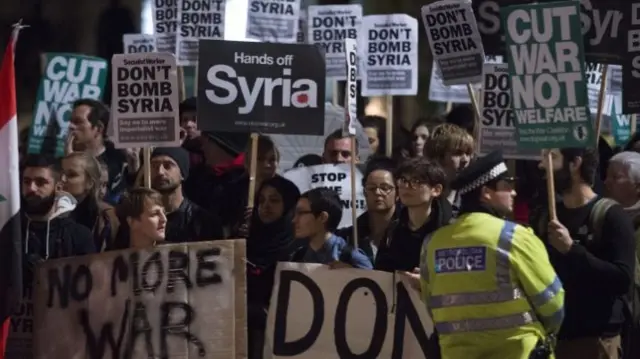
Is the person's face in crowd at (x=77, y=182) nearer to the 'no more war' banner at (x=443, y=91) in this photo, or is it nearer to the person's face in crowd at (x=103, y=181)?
the person's face in crowd at (x=103, y=181)

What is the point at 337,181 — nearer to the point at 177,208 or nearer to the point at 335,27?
the point at 177,208

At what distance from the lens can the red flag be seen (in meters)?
11.6

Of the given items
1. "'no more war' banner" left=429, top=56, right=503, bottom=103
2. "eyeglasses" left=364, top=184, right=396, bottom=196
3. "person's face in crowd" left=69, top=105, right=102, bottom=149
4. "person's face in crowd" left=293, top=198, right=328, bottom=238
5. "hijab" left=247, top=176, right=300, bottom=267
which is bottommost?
"hijab" left=247, top=176, right=300, bottom=267

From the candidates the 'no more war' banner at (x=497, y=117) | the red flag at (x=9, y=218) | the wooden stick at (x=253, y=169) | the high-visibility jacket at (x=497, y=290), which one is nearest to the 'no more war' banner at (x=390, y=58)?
the 'no more war' banner at (x=497, y=117)

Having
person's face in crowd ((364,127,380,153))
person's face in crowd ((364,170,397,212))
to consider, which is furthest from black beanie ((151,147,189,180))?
person's face in crowd ((364,127,380,153))

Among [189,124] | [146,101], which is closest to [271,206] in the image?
[146,101]

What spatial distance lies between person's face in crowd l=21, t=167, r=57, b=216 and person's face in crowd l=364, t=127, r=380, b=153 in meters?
3.23

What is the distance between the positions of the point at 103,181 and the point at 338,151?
1663 millimetres

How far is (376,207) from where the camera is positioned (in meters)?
12.5

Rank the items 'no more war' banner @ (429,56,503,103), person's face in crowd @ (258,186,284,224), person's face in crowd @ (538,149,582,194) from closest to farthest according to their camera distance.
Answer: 1. person's face in crowd @ (538,149,582,194)
2. person's face in crowd @ (258,186,284,224)
3. 'no more war' banner @ (429,56,503,103)

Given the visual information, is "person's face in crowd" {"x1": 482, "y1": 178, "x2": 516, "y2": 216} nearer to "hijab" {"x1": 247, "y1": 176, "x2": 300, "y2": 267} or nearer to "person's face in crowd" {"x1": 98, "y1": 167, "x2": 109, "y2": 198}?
"hijab" {"x1": 247, "y1": 176, "x2": 300, "y2": 267}

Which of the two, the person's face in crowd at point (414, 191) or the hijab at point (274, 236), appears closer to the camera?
the person's face in crowd at point (414, 191)

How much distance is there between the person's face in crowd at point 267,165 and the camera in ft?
43.3

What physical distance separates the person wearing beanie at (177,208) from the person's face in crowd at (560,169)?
2.14m
